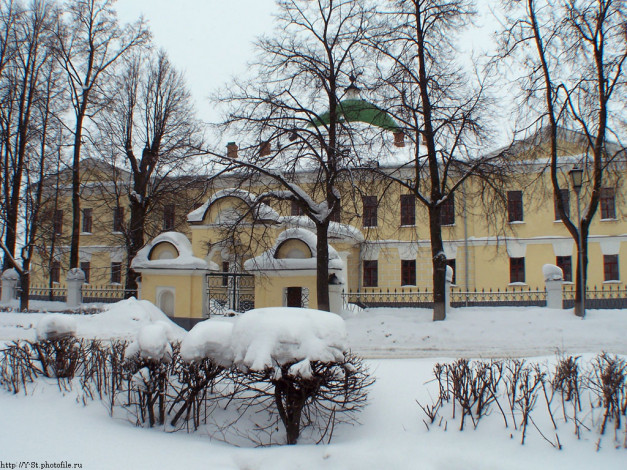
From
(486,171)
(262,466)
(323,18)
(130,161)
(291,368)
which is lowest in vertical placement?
(262,466)

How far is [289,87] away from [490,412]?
9.76 meters

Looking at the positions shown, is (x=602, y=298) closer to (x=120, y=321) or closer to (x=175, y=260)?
(x=175, y=260)

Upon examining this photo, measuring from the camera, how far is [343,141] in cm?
1209

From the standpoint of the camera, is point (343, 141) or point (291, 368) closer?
point (291, 368)

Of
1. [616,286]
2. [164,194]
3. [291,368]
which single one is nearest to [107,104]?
[164,194]

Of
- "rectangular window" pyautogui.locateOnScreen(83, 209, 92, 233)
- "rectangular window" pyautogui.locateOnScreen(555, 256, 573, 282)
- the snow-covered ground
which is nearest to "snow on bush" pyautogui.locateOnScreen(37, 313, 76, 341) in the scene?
the snow-covered ground

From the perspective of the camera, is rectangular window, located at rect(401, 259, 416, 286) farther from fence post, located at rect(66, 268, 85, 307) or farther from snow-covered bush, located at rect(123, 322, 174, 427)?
snow-covered bush, located at rect(123, 322, 174, 427)

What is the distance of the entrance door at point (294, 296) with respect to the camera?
15461 mm

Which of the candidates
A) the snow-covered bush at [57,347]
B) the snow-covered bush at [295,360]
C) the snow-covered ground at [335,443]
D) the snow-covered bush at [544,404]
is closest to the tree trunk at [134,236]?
the snow-covered bush at [57,347]

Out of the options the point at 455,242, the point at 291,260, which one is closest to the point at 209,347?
the point at 291,260

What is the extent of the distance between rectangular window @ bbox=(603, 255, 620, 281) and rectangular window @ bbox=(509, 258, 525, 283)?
3.68 metres

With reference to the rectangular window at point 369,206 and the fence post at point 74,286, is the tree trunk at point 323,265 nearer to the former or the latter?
the rectangular window at point 369,206

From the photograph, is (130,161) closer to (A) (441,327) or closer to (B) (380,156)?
(B) (380,156)

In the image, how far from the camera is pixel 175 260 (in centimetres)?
1460
